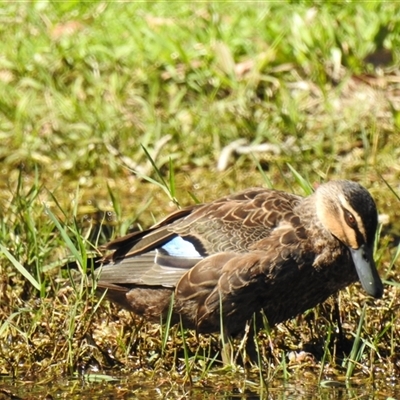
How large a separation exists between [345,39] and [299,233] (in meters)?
3.64

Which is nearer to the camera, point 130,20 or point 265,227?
point 265,227

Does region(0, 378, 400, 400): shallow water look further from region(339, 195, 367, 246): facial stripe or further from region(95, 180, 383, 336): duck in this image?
region(339, 195, 367, 246): facial stripe

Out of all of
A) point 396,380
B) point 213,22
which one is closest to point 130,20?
point 213,22

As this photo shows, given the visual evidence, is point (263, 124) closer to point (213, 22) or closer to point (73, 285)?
point (213, 22)

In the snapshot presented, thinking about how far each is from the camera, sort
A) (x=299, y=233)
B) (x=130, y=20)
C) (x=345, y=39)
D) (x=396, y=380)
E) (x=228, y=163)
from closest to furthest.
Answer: (x=396, y=380) < (x=299, y=233) < (x=228, y=163) < (x=345, y=39) < (x=130, y=20)

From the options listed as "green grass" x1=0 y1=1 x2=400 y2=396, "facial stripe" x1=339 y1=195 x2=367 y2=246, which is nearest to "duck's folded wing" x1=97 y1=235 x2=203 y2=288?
"green grass" x1=0 y1=1 x2=400 y2=396

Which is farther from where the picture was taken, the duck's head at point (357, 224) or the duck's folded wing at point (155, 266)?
the duck's folded wing at point (155, 266)

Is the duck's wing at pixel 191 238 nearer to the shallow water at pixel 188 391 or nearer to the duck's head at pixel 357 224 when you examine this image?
the duck's head at pixel 357 224

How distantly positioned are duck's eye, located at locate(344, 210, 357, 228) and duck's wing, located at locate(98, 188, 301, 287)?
30 cm

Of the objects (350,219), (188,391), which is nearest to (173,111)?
(350,219)

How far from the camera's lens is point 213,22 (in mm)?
9328

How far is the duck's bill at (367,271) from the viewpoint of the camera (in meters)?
5.42

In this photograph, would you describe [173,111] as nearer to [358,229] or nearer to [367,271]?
[358,229]

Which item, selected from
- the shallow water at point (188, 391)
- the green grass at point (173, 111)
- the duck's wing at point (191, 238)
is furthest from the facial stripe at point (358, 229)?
the shallow water at point (188, 391)
